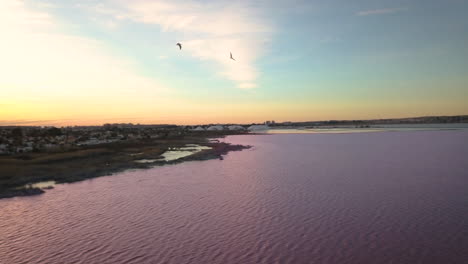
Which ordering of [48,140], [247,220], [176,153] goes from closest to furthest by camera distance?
1. [247,220]
2. [176,153]
3. [48,140]

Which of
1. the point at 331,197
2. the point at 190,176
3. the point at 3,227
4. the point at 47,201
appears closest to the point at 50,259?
the point at 3,227

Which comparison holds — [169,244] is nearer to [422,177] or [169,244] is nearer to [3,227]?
[3,227]

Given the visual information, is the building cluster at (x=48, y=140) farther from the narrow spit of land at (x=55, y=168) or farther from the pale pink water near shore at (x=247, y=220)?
the pale pink water near shore at (x=247, y=220)

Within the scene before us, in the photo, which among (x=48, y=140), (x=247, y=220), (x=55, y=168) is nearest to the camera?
(x=247, y=220)

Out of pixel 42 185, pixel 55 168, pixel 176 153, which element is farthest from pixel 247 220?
pixel 176 153

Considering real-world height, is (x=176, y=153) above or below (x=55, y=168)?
below

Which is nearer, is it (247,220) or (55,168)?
(247,220)

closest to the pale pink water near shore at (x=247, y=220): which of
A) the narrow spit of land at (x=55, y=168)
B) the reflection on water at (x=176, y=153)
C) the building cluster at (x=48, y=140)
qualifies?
the narrow spit of land at (x=55, y=168)

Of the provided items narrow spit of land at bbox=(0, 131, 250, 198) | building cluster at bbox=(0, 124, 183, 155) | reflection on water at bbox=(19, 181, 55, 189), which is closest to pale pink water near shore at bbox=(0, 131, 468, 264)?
reflection on water at bbox=(19, 181, 55, 189)

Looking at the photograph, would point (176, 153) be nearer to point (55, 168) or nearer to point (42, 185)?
point (55, 168)
